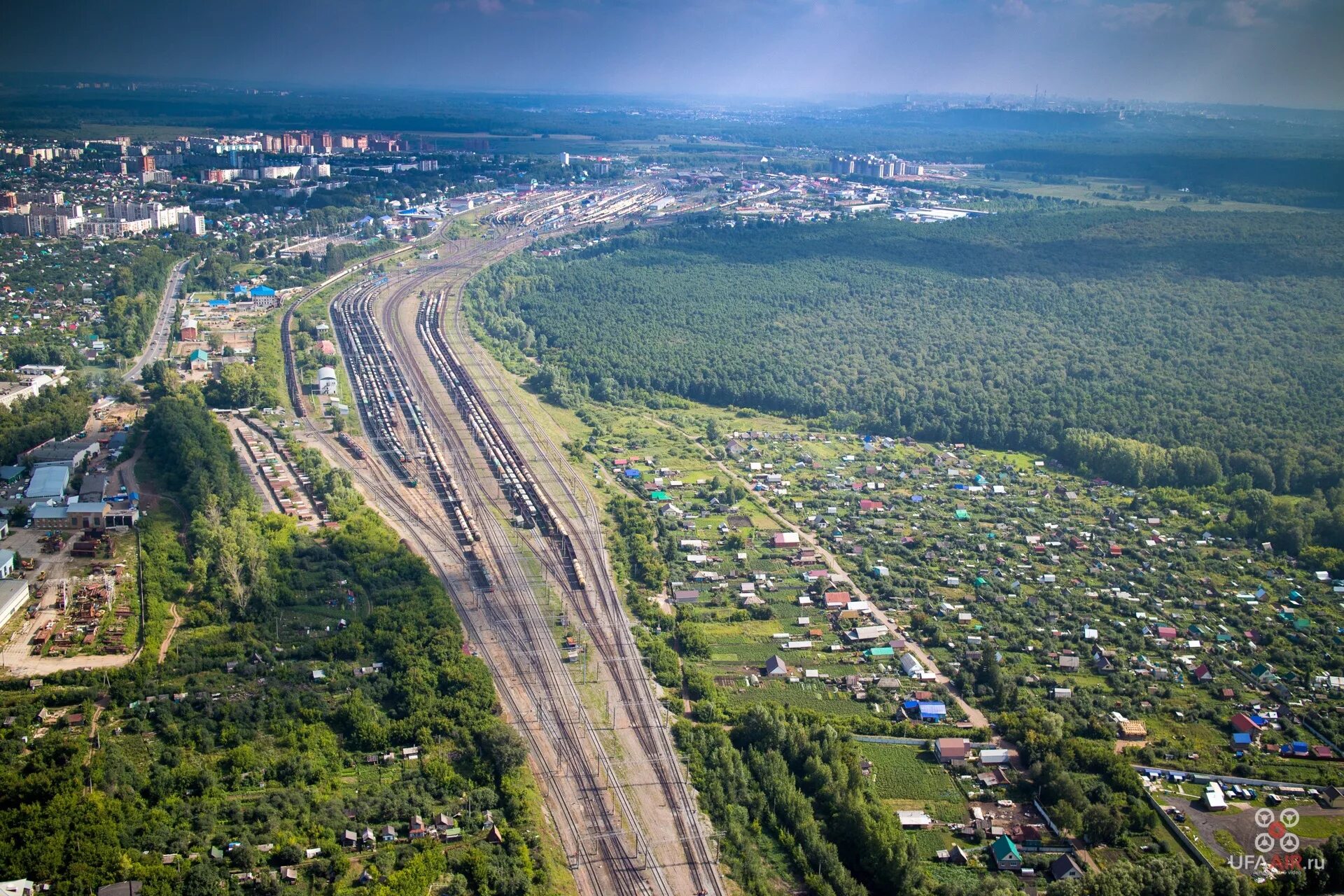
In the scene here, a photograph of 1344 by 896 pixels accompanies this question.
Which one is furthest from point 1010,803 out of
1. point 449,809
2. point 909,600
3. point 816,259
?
point 816,259

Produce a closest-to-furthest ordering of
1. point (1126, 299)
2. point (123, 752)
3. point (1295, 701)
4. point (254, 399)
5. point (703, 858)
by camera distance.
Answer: point (703, 858) < point (123, 752) < point (1295, 701) < point (254, 399) < point (1126, 299)

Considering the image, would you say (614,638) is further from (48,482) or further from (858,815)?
(48,482)

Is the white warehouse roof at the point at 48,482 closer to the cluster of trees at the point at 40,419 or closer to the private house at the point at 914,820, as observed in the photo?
the cluster of trees at the point at 40,419

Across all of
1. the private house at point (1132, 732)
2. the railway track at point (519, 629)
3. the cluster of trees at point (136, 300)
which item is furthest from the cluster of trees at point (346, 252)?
the private house at point (1132, 732)

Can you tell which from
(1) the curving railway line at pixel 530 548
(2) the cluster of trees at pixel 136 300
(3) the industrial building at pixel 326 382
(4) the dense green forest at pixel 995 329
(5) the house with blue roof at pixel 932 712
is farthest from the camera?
(2) the cluster of trees at pixel 136 300

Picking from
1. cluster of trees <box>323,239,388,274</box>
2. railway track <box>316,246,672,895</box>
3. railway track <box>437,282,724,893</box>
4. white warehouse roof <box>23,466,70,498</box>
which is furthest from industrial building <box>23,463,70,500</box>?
cluster of trees <box>323,239,388,274</box>

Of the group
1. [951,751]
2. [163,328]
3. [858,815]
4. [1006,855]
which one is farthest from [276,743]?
[163,328]

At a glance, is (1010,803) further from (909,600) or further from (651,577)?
(651,577)
